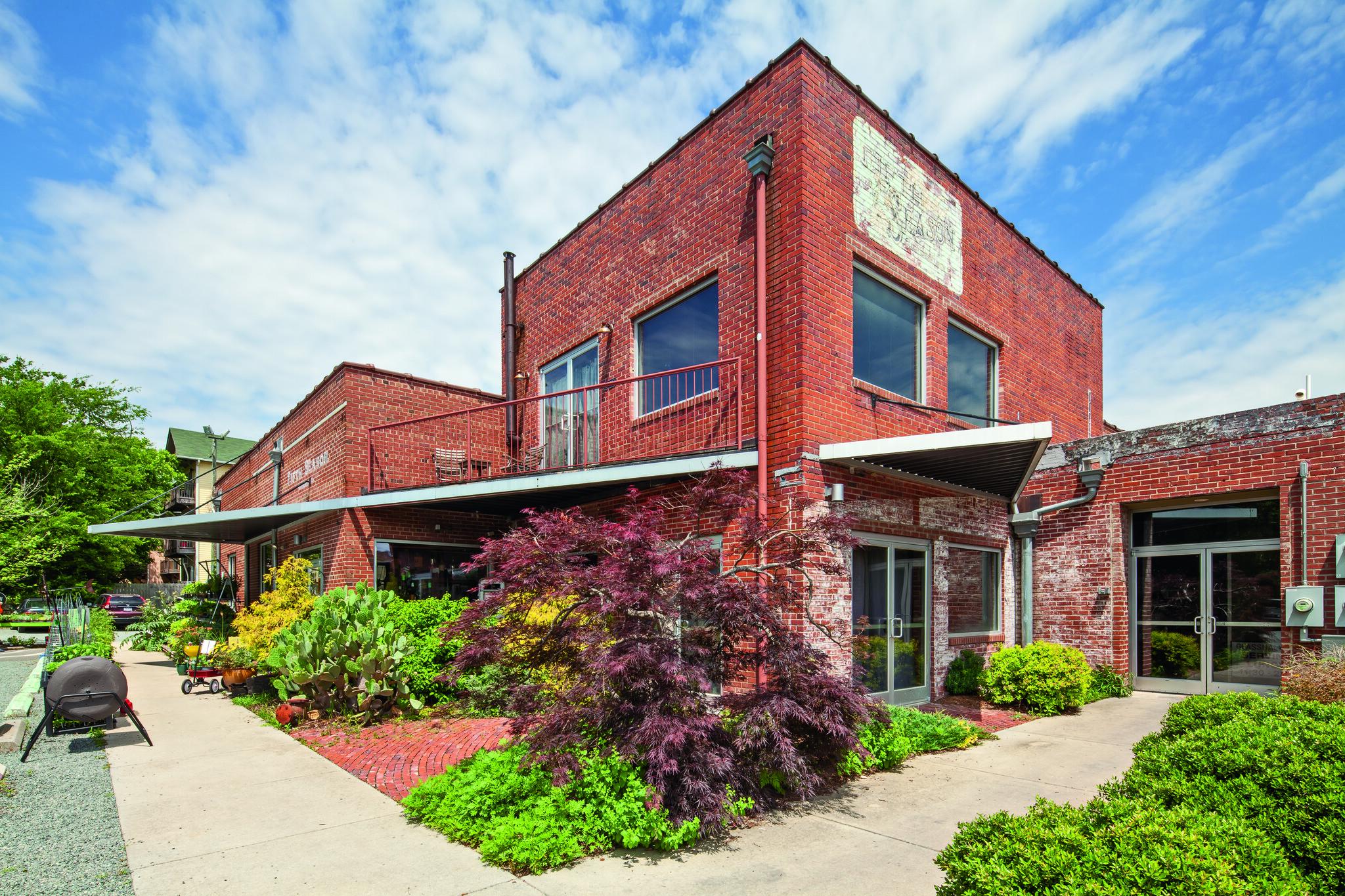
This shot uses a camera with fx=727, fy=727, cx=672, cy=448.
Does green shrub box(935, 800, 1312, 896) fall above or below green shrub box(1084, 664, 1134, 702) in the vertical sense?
above

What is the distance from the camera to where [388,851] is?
15.3 feet

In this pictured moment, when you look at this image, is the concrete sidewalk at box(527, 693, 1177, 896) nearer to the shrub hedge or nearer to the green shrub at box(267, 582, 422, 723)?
the shrub hedge

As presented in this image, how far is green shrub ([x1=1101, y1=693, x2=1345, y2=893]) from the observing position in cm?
310

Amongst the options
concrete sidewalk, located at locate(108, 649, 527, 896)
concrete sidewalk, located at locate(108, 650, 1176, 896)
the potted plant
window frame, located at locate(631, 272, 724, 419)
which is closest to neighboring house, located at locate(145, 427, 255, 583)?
the potted plant

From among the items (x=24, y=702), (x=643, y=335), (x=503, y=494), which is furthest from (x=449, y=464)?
(x=24, y=702)

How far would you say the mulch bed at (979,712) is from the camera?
8580 mm

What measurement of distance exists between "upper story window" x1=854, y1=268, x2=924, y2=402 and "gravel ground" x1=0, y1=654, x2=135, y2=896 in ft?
26.2

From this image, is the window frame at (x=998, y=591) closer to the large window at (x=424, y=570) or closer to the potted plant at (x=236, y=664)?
the large window at (x=424, y=570)

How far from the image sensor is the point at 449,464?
40.8ft

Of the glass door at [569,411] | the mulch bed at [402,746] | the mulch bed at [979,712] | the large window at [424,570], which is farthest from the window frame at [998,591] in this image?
the large window at [424,570]

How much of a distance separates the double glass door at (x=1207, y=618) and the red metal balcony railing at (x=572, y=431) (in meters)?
6.68

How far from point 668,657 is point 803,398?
3654 millimetres

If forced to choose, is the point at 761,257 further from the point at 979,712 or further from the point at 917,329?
the point at 979,712

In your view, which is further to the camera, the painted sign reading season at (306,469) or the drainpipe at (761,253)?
the painted sign reading season at (306,469)
